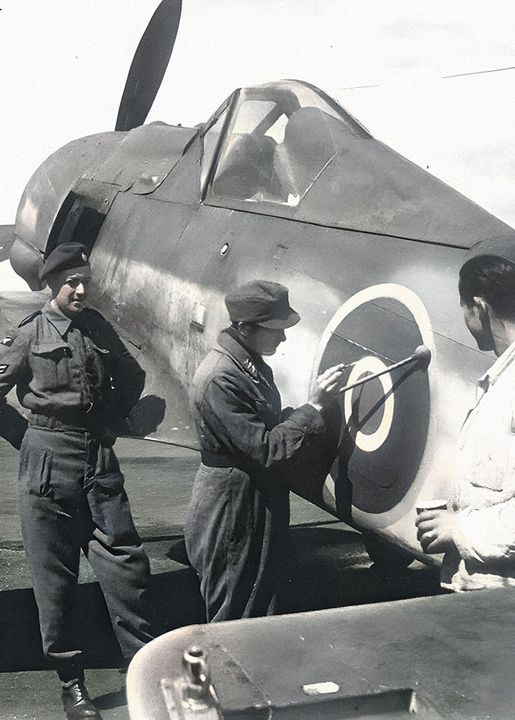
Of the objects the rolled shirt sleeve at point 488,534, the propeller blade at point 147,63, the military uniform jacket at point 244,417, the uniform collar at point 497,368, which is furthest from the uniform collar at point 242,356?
the propeller blade at point 147,63

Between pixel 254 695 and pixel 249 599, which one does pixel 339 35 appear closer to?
pixel 249 599

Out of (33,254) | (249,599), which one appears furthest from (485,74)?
(33,254)

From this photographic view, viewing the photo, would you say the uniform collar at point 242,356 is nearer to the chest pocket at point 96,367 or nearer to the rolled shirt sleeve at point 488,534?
the chest pocket at point 96,367

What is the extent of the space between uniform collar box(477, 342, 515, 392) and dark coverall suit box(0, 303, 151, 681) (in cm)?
204

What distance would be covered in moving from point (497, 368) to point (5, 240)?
754cm

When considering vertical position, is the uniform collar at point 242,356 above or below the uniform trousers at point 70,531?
above

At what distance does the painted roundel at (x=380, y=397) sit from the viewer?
4.28 m

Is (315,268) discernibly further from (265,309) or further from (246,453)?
(246,453)

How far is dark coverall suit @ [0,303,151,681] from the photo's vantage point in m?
5.03

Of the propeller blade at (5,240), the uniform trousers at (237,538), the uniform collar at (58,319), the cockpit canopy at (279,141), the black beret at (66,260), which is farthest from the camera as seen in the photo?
the propeller blade at (5,240)

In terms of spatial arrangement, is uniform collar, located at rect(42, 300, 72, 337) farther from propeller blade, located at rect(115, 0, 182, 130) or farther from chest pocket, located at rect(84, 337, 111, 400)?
propeller blade, located at rect(115, 0, 182, 130)

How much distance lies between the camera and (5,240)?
10484 mm

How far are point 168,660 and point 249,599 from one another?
2.62 metres

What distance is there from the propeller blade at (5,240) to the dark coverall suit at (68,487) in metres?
4.94
